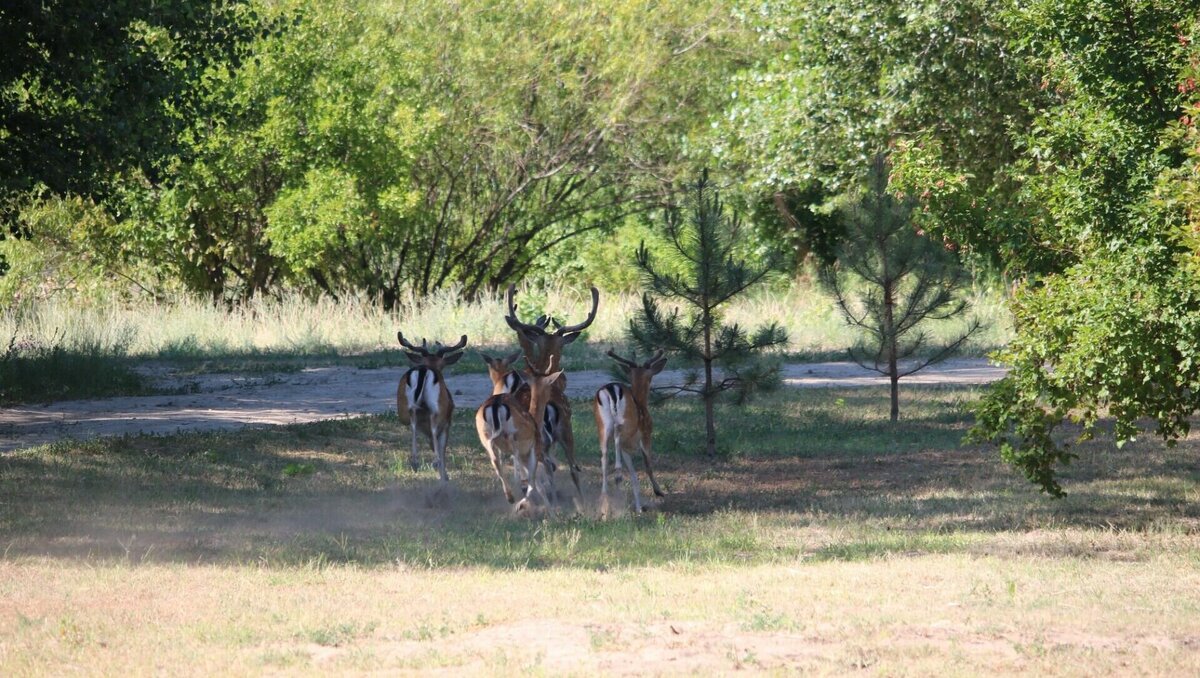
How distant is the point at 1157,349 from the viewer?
32.0ft

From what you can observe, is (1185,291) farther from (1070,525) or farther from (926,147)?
(926,147)

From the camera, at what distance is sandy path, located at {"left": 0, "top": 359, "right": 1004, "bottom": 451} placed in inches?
683

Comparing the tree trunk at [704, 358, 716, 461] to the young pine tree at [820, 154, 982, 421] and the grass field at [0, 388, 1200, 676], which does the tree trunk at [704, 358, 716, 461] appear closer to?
the grass field at [0, 388, 1200, 676]

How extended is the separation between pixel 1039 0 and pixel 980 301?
20798 mm

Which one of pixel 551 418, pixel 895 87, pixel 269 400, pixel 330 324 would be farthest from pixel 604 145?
pixel 551 418

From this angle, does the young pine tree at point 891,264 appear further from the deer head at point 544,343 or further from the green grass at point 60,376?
the green grass at point 60,376

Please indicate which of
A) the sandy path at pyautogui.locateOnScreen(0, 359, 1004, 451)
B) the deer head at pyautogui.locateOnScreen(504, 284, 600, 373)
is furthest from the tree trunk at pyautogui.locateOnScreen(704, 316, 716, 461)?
the sandy path at pyautogui.locateOnScreen(0, 359, 1004, 451)

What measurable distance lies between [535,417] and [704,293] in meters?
3.55

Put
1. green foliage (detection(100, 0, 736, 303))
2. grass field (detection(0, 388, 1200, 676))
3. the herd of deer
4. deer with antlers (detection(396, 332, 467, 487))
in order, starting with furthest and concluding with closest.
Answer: green foliage (detection(100, 0, 736, 303))
deer with antlers (detection(396, 332, 467, 487))
the herd of deer
grass field (detection(0, 388, 1200, 676))

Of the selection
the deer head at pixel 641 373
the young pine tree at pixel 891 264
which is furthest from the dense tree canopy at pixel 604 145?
the deer head at pixel 641 373

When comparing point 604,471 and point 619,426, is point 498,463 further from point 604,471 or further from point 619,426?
point 619,426

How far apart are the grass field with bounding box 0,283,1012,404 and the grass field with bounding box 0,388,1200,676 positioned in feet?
25.4

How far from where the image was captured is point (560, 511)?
1258 cm

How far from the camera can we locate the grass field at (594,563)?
7.33 metres
